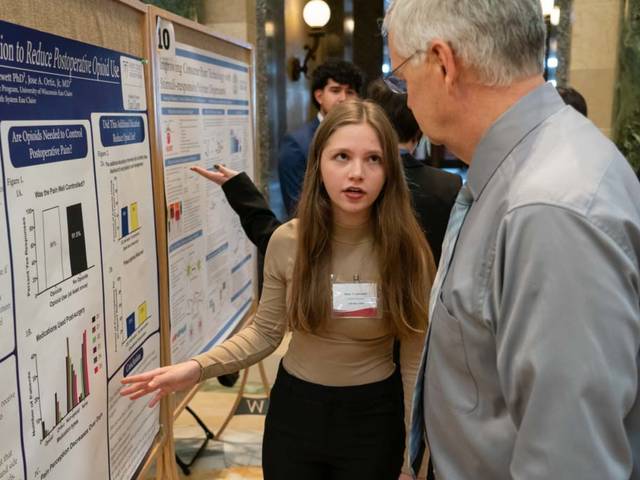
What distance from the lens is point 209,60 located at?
2.27 meters

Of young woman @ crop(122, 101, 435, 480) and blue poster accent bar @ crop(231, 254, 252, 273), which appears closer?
young woman @ crop(122, 101, 435, 480)

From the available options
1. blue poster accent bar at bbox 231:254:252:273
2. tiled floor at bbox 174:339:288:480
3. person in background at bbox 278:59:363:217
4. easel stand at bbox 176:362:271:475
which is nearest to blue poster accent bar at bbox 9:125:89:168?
blue poster accent bar at bbox 231:254:252:273

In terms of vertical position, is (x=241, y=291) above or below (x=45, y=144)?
below

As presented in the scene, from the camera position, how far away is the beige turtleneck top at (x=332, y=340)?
167 centimetres

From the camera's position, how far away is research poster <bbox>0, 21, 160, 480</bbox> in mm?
1028

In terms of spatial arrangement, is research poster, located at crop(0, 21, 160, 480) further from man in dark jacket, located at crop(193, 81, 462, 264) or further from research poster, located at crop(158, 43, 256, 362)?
man in dark jacket, located at crop(193, 81, 462, 264)

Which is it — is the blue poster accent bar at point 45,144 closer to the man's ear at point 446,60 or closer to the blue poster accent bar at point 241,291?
the man's ear at point 446,60

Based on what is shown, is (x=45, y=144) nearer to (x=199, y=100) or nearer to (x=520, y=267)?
(x=520, y=267)

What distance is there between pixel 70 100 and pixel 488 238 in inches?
33.1

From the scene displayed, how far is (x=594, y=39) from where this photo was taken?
3.79 meters

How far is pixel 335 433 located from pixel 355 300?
0.35 m

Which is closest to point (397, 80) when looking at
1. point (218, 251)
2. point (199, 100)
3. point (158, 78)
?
point (158, 78)

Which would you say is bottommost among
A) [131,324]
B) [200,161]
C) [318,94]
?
[131,324]

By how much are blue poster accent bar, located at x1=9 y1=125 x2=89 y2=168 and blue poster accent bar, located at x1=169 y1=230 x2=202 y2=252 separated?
0.64 m
